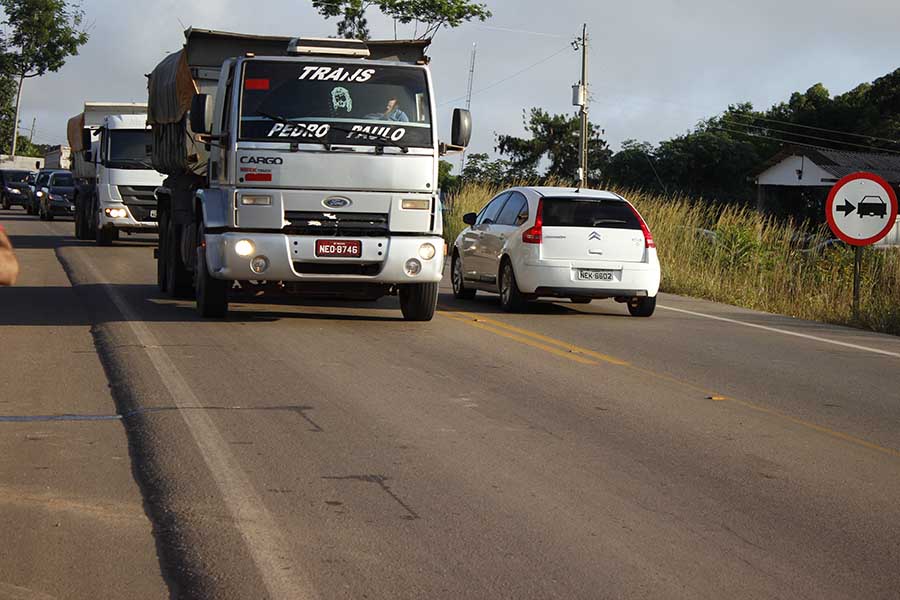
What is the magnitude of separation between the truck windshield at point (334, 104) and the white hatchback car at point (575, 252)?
298 centimetres

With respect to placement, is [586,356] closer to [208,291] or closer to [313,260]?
[313,260]

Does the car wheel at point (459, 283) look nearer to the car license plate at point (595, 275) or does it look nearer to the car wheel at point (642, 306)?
the car wheel at point (642, 306)

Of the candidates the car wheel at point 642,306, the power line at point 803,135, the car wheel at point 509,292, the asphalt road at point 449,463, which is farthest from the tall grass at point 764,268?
the power line at point 803,135

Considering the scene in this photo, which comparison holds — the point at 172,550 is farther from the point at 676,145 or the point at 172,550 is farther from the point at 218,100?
the point at 676,145

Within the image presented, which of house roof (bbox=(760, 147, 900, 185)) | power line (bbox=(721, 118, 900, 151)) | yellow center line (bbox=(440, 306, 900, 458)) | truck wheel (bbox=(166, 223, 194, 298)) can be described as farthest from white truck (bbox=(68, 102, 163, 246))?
power line (bbox=(721, 118, 900, 151))

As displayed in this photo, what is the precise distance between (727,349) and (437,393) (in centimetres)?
468

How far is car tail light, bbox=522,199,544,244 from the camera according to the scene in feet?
54.4

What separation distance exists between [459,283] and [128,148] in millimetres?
12221

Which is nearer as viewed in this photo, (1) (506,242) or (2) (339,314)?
(2) (339,314)

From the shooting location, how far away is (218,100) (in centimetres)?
1471

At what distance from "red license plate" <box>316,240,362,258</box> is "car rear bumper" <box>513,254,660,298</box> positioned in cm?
322

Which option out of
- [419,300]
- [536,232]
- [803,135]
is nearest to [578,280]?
[536,232]

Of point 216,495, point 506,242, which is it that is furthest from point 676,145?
point 216,495

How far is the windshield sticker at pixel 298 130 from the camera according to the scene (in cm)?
1384
